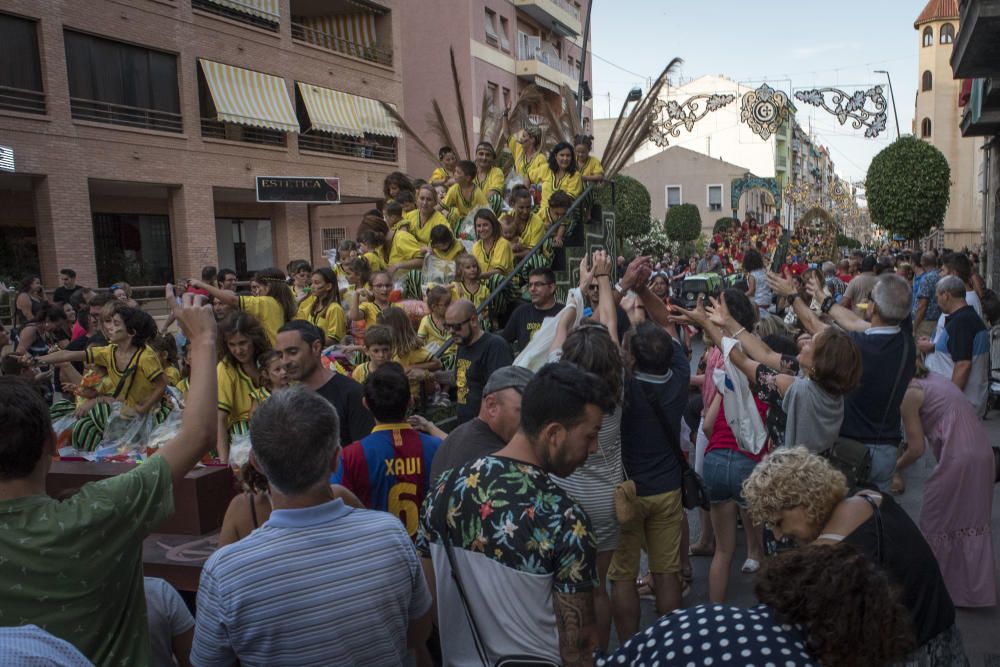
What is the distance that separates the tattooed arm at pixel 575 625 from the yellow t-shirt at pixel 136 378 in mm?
4182

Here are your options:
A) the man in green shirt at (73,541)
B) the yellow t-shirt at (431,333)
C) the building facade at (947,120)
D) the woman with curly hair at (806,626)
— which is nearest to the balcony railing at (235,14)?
the yellow t-shirt at (431,333)

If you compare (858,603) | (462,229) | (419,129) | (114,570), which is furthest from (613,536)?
(419,129)

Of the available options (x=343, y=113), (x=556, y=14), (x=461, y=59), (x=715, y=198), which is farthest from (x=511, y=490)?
(x=715, y=198)

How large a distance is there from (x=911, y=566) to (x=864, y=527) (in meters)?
0.21

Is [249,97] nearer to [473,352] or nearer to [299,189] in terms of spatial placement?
[299,189]

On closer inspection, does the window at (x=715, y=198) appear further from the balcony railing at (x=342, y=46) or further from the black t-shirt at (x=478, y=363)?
the black t-shirt at (x=478, y=363)

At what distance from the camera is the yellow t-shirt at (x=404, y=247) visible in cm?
888

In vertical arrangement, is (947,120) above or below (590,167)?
above

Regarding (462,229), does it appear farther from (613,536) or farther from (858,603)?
(858,603)

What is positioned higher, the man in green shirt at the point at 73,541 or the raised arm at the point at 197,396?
the raised arm at the point at 197,396

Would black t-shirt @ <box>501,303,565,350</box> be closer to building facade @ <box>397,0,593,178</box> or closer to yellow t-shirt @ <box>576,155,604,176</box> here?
yellow t-shirt @ <box>576,155,604,176</box>

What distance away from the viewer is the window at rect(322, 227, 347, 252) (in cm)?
2817

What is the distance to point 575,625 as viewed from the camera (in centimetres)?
235

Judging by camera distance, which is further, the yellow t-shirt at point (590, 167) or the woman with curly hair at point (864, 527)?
the yellow t-shirt at point (590, 167)
